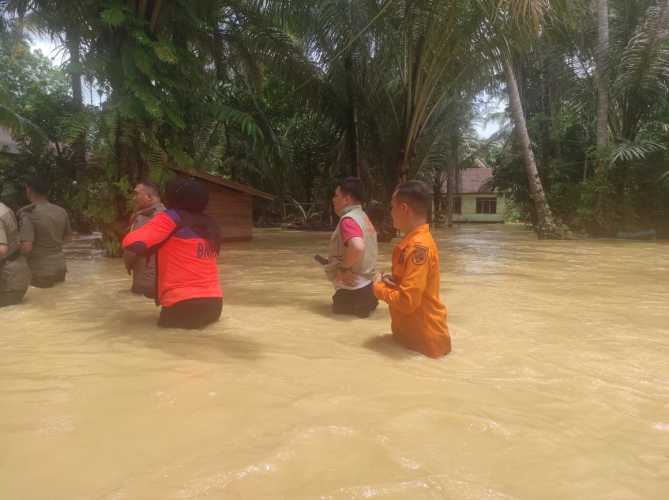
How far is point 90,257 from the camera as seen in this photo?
9.66 meters

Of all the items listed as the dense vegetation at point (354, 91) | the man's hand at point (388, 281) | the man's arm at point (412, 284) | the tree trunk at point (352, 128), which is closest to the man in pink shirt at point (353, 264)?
the man's hand at point (388, 281)

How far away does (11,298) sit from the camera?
15.8ft

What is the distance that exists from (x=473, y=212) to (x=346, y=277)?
1323 inches

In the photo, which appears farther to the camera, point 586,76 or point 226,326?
point 586,76

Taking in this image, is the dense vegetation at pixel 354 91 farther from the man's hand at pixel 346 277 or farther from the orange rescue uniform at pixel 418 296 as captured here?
the orange rescue uniform at pixel 418 296

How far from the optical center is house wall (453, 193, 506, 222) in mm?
35812

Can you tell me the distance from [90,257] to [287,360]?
784 centimetres

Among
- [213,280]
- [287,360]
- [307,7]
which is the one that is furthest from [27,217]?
[307,7]

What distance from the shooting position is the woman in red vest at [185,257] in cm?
365

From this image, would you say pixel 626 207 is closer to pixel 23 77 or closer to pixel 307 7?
pixel 307 7

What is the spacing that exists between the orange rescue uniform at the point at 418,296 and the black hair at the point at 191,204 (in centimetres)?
140

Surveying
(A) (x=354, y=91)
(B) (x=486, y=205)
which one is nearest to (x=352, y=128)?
(A) (x=354, y=91)

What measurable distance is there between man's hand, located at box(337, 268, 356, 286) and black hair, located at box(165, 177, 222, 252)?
4.01ft

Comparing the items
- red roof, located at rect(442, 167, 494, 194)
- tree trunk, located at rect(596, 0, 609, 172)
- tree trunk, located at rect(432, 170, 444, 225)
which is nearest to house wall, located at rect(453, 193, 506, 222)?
red roof, located at rect(442, 167, 494, 194)
